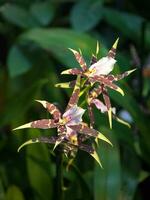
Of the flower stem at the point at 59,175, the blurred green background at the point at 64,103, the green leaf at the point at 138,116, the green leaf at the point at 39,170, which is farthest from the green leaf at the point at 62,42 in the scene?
the flower stem at the point at 59,175

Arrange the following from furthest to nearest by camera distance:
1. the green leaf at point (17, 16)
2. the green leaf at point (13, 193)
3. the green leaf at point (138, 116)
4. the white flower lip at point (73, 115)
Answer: the green leaf at point (17, 16), the green leaf at point (138, 116), the green leaf at point (13, 193), the white flower lip at point (73, 115)

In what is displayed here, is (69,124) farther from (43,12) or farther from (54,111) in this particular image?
(43,12)

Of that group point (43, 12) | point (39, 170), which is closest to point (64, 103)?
point (43, 12)

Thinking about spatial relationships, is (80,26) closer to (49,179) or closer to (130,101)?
(130,101)

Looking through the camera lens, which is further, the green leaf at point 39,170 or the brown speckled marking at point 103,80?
the green leaf at point 39,170

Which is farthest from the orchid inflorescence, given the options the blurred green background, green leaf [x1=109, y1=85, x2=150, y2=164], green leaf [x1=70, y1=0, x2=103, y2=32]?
green leaf [x1=70, y1=0, x2=103, y2=32]

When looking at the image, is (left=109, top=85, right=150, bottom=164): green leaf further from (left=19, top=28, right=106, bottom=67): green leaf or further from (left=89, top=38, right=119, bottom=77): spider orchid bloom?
(left=89, top=38, right=119, bottom=77): spider orchid bloom

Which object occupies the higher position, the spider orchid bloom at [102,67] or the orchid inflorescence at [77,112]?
the spider orchid bloom at [102,67]

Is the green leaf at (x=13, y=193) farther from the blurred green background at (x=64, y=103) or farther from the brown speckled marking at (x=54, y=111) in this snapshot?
the brown speckled marking at (x=54, y=111)
